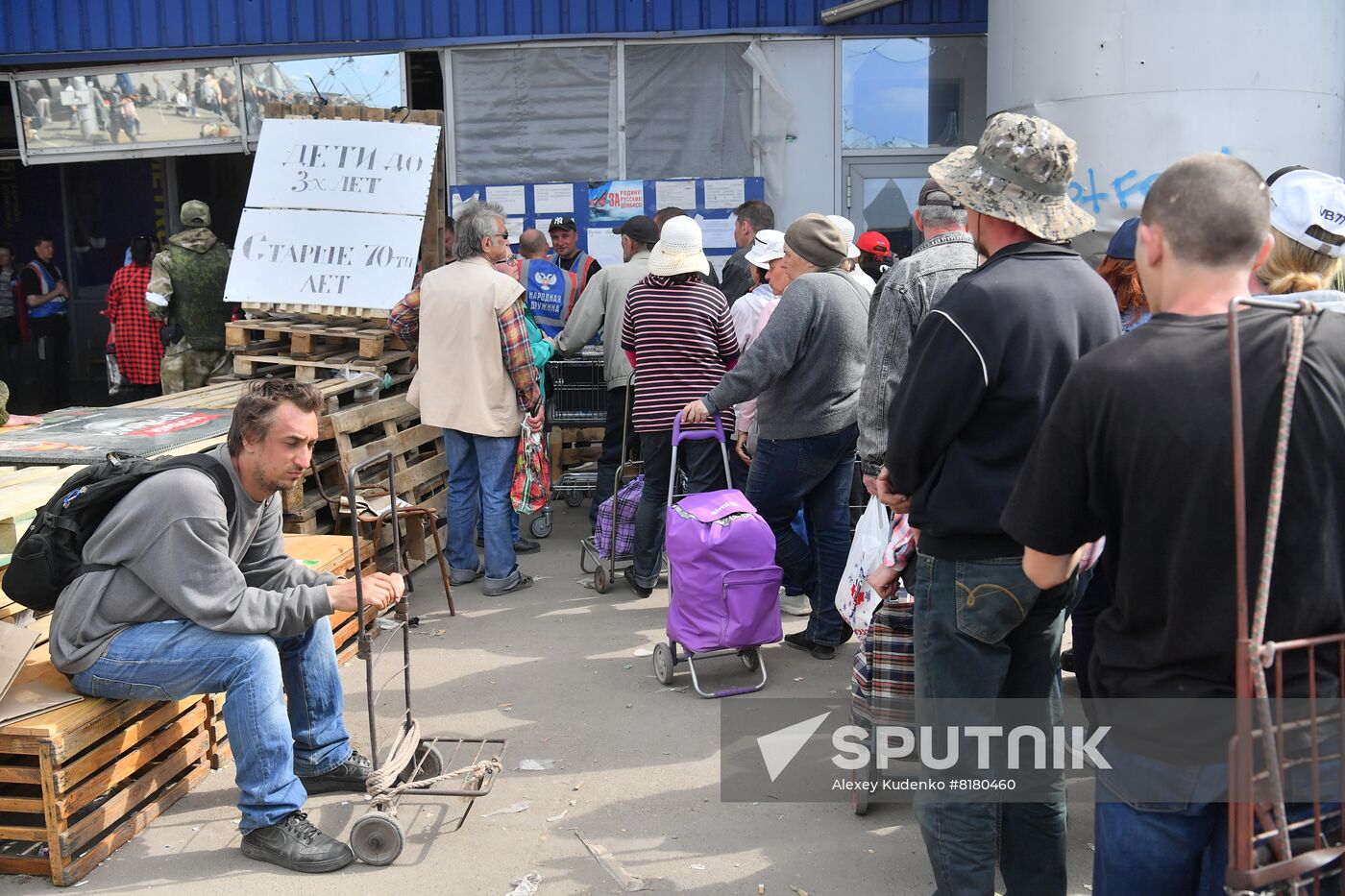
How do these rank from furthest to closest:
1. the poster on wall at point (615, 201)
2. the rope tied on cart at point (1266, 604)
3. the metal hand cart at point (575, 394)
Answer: the poster on wall at point (615, 201) → the metal hand cart at point (575, 394) → the rope tied on cart at point (1266, 604)

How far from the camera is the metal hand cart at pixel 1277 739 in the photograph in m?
1.95

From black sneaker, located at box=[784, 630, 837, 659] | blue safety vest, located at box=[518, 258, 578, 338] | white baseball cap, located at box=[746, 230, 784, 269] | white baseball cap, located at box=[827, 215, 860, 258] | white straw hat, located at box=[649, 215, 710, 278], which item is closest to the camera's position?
white baseball cap, located at box=[827, 215, 860, 258]

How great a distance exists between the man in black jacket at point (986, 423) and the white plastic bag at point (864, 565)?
1.20 metres

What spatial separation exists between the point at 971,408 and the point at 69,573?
2.91 metres

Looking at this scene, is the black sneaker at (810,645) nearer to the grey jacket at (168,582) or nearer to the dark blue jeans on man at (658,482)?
the dark blue jeans on man at (658,482)

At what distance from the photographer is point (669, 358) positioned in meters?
6.39

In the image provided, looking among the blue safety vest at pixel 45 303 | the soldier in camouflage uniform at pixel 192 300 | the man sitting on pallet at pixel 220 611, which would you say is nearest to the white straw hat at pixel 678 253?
the man sitting on pallet at pixel 220 611

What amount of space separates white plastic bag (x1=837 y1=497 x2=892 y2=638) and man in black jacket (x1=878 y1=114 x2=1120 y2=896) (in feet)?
3.95

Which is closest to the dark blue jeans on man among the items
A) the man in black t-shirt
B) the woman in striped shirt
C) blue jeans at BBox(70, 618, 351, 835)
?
the woman in striped shirt

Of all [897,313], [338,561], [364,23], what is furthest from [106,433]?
[364,23]

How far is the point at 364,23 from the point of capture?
35.5 ft

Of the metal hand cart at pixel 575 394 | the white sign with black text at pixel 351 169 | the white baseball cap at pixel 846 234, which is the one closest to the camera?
the white baseball cap at pixel 846 234

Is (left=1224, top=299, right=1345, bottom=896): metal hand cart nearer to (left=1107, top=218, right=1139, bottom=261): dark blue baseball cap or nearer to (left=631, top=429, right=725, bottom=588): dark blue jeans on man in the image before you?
(left=1107, top=218, right=1139, bottom=261): dark blue baseball cap

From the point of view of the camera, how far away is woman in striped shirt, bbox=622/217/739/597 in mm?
6344
